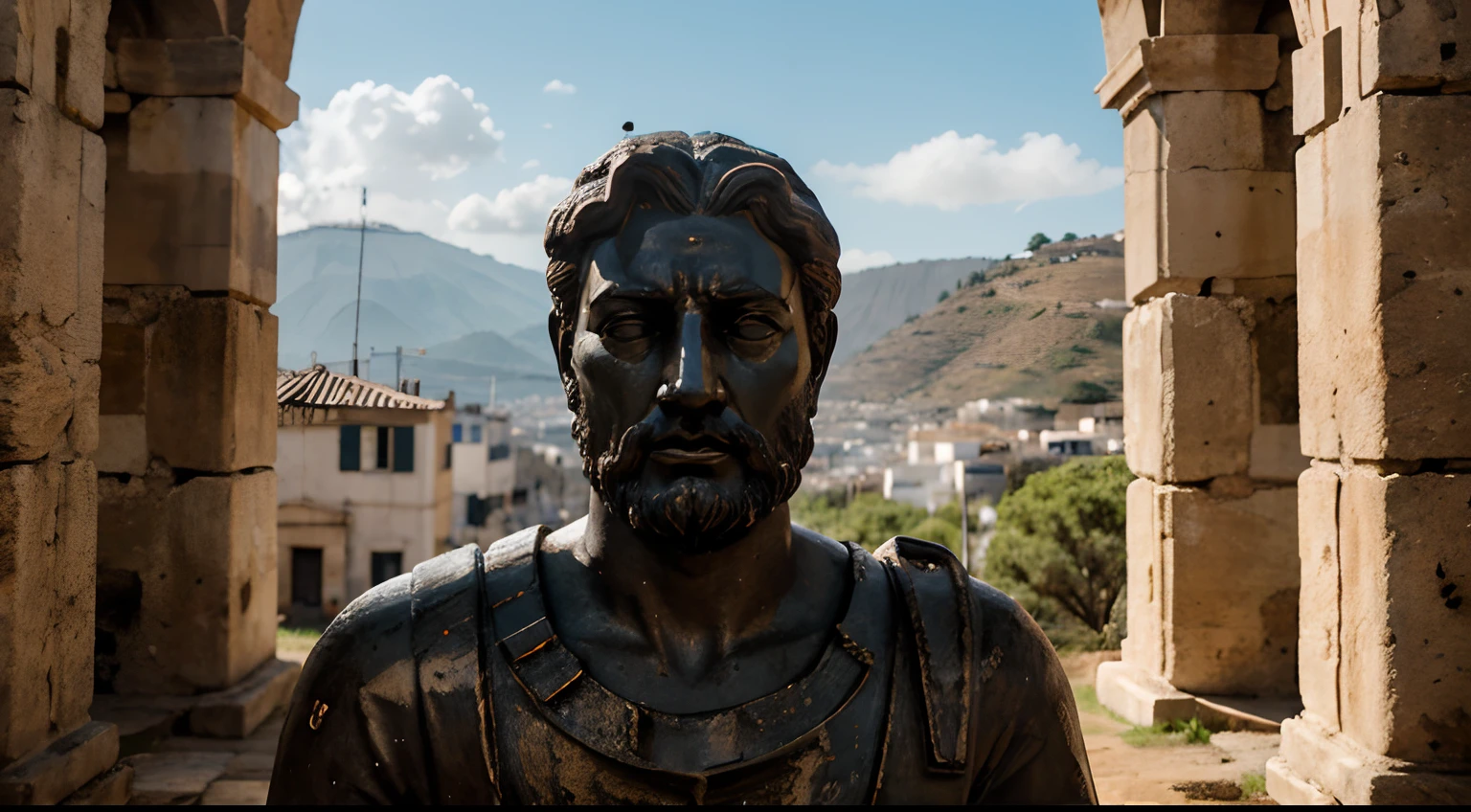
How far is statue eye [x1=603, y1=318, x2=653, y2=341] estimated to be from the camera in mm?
1581

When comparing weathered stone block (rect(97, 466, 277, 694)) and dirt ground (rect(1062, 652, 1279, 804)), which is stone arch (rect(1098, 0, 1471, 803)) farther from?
weathered stone block (rect(97, 466, 277, 694))

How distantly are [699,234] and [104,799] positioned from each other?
14.3ft

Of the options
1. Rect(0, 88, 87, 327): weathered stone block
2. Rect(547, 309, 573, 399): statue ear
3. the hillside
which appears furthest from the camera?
the hillside

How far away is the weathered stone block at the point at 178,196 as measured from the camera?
6.10 meters

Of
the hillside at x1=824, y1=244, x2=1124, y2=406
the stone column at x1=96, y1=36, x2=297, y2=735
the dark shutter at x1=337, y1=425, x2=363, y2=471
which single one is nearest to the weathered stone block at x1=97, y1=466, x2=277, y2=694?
the stone column at x1=96, y1=36, x2=297, y2=735

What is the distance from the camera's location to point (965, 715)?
62.1 inches

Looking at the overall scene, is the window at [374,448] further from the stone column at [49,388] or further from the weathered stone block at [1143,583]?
the weathered stone block at [1143,583]

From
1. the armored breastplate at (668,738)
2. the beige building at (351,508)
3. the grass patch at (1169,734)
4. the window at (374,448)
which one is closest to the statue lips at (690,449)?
the armored breastplate at (668,738)

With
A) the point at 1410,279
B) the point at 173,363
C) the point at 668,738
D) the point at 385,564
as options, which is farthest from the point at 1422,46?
the point at 385,564

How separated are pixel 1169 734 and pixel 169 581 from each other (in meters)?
5.73

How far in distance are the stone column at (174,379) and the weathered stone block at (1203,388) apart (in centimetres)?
538

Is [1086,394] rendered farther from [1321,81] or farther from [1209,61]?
[1321,81]

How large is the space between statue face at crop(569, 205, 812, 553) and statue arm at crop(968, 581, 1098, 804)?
0.42 meters

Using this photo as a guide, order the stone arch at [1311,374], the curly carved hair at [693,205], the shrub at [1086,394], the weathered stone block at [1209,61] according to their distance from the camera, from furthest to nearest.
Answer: the shrub at [1086,394] → the weathered stone block at [1209,61] → the stone arch at [1311,374] → the curly carved hair at [693,205]
